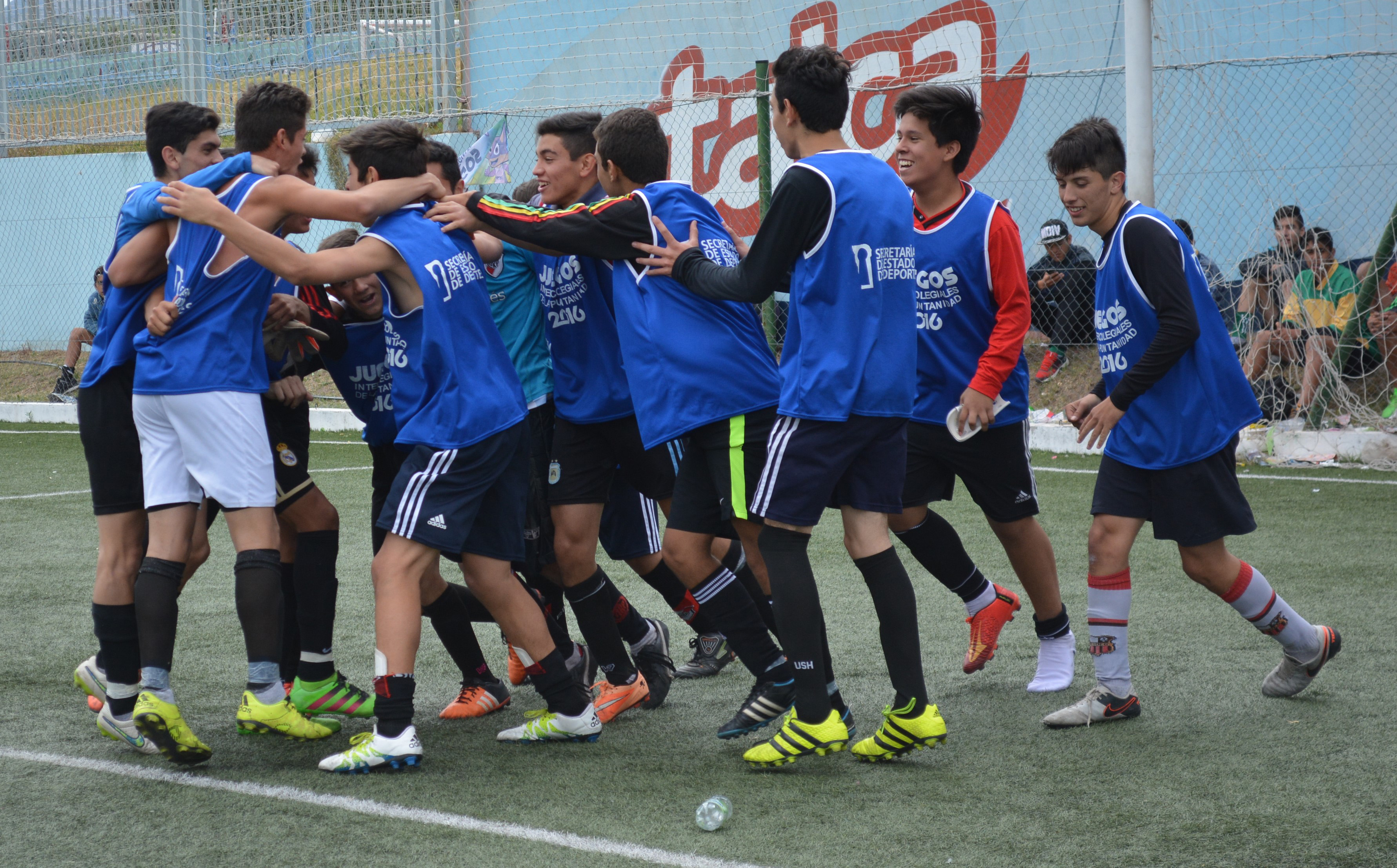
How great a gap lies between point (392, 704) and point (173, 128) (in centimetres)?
187

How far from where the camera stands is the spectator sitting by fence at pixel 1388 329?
8.69m

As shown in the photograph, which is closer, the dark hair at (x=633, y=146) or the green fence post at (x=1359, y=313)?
the dark hair at (x=633, y=146)

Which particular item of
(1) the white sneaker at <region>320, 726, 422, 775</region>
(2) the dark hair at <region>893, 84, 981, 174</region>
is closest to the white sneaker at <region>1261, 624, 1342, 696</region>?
(2) the dark hair at <region>893, 84, 981, 174</region>

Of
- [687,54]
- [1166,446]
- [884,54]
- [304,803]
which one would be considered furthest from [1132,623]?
[687,54]

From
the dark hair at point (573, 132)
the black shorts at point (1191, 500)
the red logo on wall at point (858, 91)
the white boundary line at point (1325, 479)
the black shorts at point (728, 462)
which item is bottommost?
the white boundary line at point (1325, 479)

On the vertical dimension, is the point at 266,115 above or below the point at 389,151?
above

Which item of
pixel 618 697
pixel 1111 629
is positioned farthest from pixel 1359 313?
pixel 618 697

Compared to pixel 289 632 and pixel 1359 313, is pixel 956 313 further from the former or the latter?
pixel 1359 313

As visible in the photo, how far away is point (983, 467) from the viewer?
13.8ft

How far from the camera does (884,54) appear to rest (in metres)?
12.2

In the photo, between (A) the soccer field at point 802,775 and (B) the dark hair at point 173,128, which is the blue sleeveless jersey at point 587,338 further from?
(B) the dark hair at point 173,128

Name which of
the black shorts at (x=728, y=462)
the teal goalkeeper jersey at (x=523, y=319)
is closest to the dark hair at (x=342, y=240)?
the teal goalkeeper jersey at (x=523, y=319)

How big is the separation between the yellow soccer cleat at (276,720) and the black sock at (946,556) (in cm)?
198

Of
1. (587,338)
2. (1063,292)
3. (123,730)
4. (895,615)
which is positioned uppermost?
(587,338)
